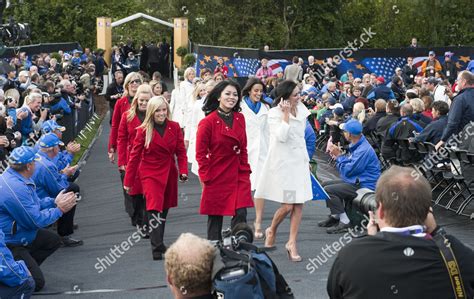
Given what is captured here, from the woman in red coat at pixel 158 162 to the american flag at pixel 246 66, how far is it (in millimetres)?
21561

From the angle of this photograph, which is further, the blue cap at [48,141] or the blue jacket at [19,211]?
the blue cap at [48,141]

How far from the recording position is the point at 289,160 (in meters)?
9.69

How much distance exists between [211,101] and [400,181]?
5.56 metres

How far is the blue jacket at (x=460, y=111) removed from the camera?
41.4 feet

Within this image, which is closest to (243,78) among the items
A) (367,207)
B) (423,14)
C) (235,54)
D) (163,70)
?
(235,54)

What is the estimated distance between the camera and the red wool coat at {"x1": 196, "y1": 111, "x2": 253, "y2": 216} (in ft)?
31.1

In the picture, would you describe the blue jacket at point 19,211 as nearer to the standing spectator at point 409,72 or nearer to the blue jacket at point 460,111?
the blue jacket at point 460,111

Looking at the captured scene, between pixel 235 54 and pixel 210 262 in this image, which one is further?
pixel 235 54

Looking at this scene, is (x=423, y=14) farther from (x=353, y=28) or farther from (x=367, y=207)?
(x=367, y=207)

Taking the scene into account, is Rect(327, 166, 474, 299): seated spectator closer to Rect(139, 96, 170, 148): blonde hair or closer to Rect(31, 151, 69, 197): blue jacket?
Rect(139, 96, 170, 148): blonde hair

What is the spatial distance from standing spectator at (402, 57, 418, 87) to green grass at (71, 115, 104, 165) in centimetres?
931

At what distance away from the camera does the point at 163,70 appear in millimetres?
42219

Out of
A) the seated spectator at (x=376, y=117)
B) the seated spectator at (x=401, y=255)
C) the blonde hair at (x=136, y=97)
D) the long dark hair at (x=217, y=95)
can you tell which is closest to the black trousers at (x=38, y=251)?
the long dark hair at (x=217, y=95)

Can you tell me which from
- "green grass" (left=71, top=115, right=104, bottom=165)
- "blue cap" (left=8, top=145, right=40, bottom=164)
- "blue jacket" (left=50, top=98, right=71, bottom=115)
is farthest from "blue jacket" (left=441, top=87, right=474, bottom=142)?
"green grass" (left=71, top=115, right=104, bottom=165)
